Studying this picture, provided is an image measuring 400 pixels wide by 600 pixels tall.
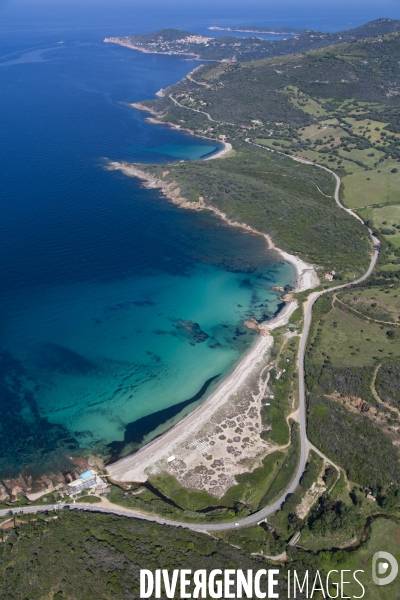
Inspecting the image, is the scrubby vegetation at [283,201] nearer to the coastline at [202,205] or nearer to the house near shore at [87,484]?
the coastline at [202,205]

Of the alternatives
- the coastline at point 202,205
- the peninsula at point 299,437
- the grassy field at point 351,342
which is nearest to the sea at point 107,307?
the coastline at point 202,205

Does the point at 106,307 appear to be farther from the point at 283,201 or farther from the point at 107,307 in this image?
the point at 283,201

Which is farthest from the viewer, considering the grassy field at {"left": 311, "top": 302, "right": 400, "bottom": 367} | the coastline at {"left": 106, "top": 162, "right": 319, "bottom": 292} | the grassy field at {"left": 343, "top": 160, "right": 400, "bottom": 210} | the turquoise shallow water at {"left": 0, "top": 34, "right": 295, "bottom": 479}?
the grassy field at {"left": 343, "top": 160, "right": 400, "bottom": 210}

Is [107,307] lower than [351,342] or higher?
higher

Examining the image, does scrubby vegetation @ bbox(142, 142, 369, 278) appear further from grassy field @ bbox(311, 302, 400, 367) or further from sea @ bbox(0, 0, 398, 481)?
grassy field @ bbox(311, 302, 400, 367)

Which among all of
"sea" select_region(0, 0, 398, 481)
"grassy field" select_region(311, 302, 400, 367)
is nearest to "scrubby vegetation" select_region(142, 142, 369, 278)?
"sea" select_region(0, 0, 398, 481)

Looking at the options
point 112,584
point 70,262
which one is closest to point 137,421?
point 112,584

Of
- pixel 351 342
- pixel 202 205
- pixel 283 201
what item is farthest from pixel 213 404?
pixel 283 201

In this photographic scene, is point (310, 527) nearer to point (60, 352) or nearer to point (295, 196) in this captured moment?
point (60, 352)

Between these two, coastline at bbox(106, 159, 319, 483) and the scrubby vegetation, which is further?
the scrubby vegetation
